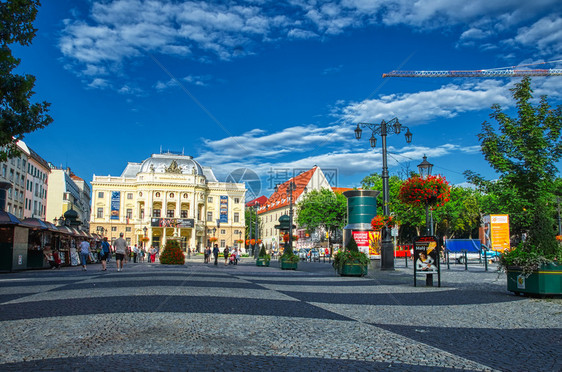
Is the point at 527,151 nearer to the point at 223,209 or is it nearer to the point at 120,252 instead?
the point at 120,252

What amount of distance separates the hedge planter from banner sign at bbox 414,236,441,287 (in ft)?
18.4

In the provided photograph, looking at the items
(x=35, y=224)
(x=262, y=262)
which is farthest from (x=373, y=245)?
(x=35, y=224)

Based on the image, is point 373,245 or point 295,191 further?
point 295,191

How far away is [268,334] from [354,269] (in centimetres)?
1503

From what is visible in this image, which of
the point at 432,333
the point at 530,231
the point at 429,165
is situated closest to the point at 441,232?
the point at 429,165

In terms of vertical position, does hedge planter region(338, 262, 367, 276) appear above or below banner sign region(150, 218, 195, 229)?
below

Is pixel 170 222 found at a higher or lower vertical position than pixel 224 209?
lower

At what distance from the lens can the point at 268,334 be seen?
20.2ft

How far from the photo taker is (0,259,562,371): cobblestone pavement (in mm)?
4676

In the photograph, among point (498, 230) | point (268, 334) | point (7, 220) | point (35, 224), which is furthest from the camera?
point (35, 224)

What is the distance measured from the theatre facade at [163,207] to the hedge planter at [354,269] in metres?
79.8

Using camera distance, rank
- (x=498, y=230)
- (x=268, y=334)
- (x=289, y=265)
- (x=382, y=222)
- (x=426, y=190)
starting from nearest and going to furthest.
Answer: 1. (x=268, y=334)
2. (x=426, y=190)
3. (x=382, y=222)
4. (x=498, y=230)
5. (x=289, y=265)

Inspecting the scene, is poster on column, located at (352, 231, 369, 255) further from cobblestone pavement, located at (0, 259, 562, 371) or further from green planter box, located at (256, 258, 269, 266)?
cobblestone pavement, located at (0, 259, 562, 371)

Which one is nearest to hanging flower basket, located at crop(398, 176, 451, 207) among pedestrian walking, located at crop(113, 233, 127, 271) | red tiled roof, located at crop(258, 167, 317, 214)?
pedestrian walking, located at crop(113, 233, 127, 271)
